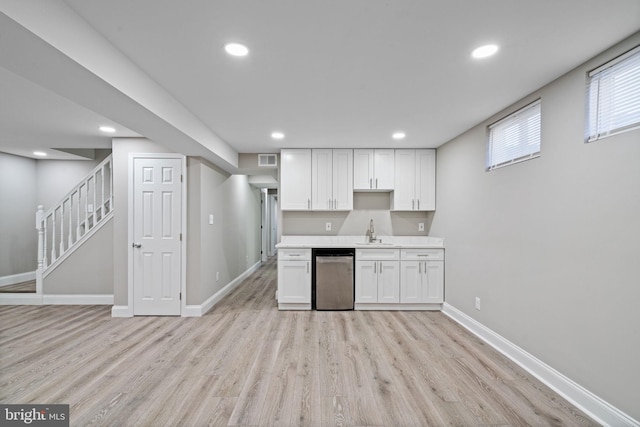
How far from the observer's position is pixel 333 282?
4.06m

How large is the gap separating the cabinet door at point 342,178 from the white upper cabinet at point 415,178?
0.75m

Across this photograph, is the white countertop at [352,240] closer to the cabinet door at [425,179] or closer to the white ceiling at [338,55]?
the cabinet door at [425,179]

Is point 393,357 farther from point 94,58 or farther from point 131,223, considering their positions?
point 131,223

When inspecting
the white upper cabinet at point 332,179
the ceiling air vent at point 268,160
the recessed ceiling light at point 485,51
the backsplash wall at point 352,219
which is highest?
the recessed ceiling light at point 485,51

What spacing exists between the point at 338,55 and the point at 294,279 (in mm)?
3054

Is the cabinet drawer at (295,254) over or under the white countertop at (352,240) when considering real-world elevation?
under

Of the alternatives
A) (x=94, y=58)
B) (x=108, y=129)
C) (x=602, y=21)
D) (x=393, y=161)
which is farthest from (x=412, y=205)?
(x=108, y=129)

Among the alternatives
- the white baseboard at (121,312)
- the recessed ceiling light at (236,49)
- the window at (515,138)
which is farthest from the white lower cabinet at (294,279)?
the recessed ceiling light at (236,49)

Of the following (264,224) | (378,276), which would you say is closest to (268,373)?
(378,276)

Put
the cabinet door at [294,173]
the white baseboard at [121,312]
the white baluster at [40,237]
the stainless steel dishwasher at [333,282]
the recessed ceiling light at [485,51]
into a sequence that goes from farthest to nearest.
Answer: the cabinet door at [294,173], the white baluster at [40,237], the stainless steel dishwasher at [333,282], the white baseboard at [121,312], the recessed ceiling light at [485,51]

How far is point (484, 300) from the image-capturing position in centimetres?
310

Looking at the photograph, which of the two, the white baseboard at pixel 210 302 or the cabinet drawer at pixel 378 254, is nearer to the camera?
the white baseboard at pixel 210 302

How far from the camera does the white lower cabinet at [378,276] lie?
4.06m

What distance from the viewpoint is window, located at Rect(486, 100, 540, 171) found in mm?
2502
